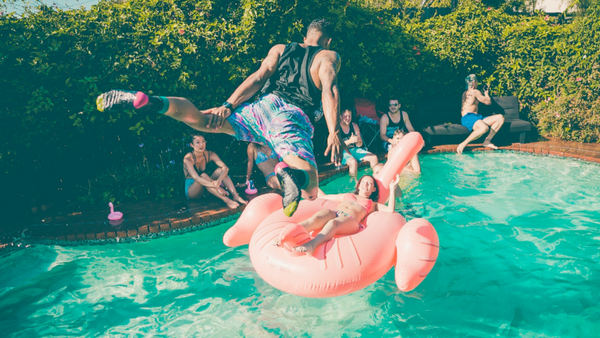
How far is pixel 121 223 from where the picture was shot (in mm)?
5594

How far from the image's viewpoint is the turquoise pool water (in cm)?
385

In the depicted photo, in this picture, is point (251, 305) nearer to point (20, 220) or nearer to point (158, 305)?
point (158, 305)

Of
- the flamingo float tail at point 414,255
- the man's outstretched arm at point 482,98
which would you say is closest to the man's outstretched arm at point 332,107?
the flamingo float tail at point 414,255

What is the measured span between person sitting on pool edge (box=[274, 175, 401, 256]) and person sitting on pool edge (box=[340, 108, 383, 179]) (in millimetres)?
2233

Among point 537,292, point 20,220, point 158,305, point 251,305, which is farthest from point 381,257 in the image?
point 20,220

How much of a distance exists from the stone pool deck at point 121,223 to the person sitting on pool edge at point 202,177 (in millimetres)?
149

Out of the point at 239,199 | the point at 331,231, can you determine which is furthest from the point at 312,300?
the point at 239,199

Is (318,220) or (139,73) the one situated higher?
(139,73)

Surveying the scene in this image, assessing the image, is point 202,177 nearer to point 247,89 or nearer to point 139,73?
point 139,73

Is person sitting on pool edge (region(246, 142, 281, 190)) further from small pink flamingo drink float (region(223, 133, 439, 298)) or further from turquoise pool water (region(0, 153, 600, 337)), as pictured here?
small pink flamingo drink float (region(223, 133, 439, 298))

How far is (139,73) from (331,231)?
4645mm

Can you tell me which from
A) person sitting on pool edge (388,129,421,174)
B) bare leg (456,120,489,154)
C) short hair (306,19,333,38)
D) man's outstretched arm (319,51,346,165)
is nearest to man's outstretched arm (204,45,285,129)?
short hair (306,19,333,38)

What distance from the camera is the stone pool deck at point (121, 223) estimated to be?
210 inches

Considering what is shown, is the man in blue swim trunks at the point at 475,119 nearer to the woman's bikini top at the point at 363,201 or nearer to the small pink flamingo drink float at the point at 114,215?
the woman's bikini top at the point at 363,201
